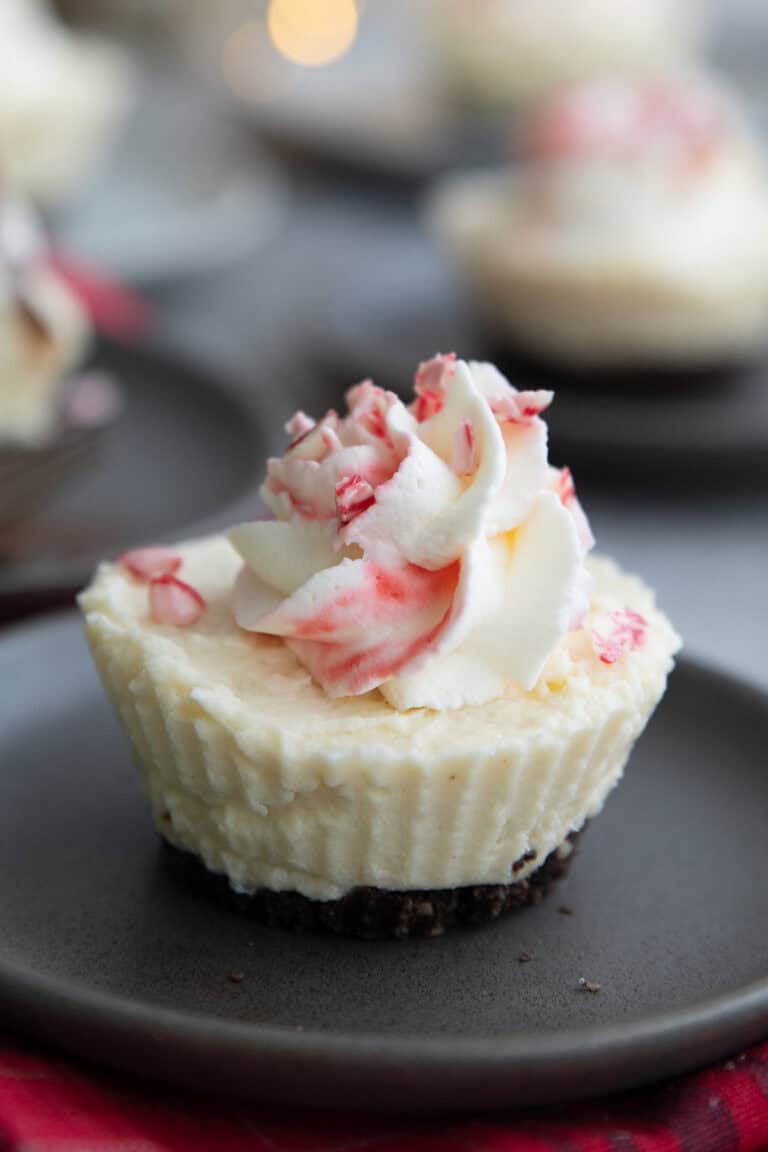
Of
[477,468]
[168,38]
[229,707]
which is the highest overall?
[477,468]

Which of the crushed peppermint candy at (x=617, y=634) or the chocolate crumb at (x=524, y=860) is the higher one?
the crushed peppermint candy at (x=617, y=634)

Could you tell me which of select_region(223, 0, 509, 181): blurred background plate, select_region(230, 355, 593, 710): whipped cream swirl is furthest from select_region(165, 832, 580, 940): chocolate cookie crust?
select_region(223, 0, 509, 181): blurred background plate

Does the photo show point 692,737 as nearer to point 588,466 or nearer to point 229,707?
point 229,707

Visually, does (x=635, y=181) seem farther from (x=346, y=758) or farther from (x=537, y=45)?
(x=346, y=758)

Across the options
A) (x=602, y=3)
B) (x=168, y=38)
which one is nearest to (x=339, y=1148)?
(x=602, y=3)

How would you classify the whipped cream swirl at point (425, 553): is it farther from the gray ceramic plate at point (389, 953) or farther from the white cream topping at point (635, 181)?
the white cream topping at point (635, 181)

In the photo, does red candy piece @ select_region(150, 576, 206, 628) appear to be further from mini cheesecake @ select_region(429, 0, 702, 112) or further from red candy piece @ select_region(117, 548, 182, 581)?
mini cheesecake @ select_region(429, 0, 702, 112)

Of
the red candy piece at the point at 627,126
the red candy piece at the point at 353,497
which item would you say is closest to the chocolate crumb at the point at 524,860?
the red candy piece at the point at 353,497
